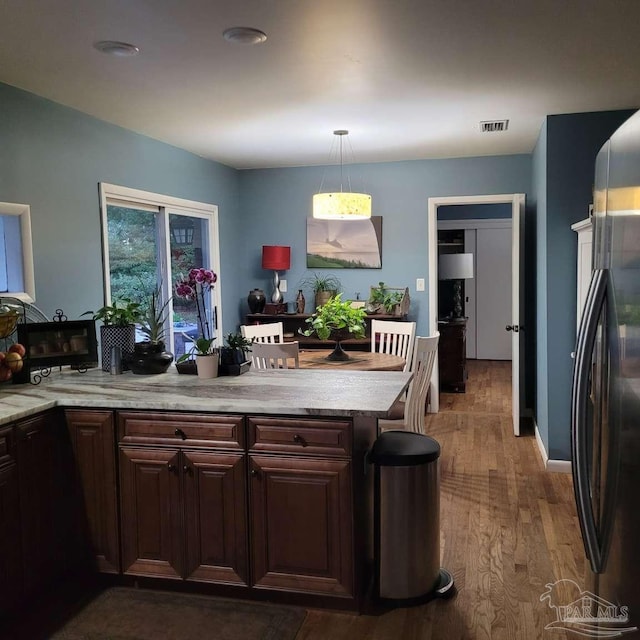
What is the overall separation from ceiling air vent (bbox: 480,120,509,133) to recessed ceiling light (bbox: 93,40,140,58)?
2.47 metres

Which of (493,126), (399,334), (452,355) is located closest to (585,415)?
(493,126)

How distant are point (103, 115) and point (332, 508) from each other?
2885 millimetres

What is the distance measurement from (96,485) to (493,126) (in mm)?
3465

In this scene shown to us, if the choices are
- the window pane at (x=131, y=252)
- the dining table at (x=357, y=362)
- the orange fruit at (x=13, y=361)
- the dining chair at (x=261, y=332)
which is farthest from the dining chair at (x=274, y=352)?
the orange fruit at (x=13, y=361)

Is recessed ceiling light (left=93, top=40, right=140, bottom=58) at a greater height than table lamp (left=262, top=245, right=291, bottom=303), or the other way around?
recessed ceiling light (left=93, top=40, right=140, bottom=58)

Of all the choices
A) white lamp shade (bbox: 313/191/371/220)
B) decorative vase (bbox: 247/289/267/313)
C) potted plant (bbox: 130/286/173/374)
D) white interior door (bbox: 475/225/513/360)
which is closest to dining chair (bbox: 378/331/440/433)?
white lamp shade (bbox: 313/191/371/220)

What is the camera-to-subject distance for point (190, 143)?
16.3ft

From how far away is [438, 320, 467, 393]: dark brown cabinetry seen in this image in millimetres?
6926

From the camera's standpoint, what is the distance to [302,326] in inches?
→ 248

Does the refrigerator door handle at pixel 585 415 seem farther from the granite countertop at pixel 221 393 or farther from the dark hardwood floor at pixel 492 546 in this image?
the dark hardwood floor at pixel 492 546

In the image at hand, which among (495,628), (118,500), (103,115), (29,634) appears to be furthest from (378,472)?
(103,115)

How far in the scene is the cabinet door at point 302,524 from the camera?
2494 mm

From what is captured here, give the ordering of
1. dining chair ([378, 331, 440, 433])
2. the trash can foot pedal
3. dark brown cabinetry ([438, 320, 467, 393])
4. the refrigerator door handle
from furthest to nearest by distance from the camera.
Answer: dark brown cabinetry ([438, 320, 467, 393]), dining chair ([378, 331, 440, 433]), the trash can foot pedal, the refrigerator door handle

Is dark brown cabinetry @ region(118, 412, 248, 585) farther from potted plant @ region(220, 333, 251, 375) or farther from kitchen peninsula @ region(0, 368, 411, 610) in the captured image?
potted plant @ region(220, 333, 251, 375)
